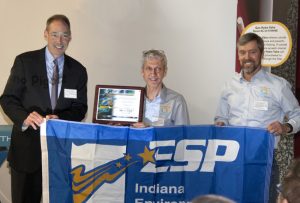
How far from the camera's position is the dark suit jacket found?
3572 millimetres

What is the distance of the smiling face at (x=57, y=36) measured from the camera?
3.62 meters

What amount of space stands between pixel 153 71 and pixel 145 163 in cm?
77

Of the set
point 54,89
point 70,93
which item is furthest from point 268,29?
point 54,89

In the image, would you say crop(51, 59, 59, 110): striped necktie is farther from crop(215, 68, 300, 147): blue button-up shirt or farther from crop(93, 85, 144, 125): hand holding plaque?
crop(215, 68, 300, 147): blue button-up shirt

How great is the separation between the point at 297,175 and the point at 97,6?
4165 mm

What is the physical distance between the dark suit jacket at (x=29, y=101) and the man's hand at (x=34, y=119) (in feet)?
0.32

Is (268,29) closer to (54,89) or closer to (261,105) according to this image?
(261,105)

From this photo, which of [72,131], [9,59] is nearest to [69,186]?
[72,131]

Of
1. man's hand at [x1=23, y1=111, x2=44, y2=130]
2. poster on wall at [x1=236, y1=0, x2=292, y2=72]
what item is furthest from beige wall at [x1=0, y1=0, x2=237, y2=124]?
man's hand at [x1=23, y1=111, x2=44, y2=130]

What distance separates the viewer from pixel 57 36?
3.62 m

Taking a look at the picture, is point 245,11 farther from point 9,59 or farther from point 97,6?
point 9,59

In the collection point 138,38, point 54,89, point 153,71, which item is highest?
point 138,38

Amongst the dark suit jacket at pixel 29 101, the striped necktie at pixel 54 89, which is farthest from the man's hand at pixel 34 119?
the striped necktie at pixel 54 89

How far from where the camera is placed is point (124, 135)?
3531 millimetres
